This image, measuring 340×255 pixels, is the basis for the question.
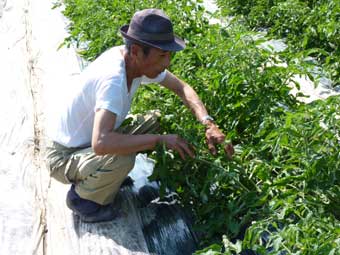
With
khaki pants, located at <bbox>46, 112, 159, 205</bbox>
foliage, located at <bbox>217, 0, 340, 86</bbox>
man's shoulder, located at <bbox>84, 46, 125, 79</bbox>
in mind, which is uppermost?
man's shoulder, located at <bbox>84, 46, 125, 79</bbox>

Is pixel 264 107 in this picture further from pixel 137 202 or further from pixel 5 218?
pixel 5 218

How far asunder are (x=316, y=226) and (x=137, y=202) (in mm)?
1162

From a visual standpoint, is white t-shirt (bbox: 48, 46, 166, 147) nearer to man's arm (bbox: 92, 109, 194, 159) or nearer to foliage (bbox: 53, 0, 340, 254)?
man's arm (bbox: 92, 109, 194, 159)

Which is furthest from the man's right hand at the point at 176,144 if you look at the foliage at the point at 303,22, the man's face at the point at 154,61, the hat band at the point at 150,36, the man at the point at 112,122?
the foliage at the point at 303,22

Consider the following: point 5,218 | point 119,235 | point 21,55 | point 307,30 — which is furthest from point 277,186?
point 21,55

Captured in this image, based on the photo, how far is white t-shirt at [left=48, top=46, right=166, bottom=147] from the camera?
8.84 ft

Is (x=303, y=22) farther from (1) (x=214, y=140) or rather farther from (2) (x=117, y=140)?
(2) (x=117, y=140)

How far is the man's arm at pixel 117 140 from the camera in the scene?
2.66 meters

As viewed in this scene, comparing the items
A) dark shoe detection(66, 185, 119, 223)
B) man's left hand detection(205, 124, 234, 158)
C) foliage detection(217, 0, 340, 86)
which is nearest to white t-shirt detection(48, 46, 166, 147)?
dark shoe detection(66, 185, 119, 223)

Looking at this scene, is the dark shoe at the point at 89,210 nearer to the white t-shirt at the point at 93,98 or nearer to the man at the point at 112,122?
the man at the point at 112,122

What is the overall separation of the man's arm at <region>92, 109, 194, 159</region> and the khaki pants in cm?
13

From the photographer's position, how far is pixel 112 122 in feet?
8.80

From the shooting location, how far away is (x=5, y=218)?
9.98 ft

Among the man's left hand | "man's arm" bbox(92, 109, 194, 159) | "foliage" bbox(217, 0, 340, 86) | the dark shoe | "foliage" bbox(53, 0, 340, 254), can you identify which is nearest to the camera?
"foliage" bbox(53, 0, 340, 254)
